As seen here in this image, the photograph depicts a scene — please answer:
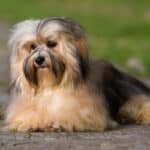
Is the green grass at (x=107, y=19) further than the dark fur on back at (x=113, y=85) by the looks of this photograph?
Yes

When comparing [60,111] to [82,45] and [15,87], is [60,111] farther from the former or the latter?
[82,45]

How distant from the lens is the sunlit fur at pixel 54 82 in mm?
12312

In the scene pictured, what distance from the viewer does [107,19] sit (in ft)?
109

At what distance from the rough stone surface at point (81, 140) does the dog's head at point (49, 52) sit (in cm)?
59

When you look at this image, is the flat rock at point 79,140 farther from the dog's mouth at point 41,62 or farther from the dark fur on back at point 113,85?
the dog's mouth at point 41,62

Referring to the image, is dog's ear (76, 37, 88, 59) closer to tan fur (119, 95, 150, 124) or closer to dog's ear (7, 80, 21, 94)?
dog's ear (7, 80, 21, 94)

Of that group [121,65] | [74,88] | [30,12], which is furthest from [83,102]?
[30,12]

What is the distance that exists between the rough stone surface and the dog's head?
1.92ft

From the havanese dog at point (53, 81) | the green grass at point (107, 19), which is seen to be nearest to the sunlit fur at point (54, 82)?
the havanese dog at point (53, 81)

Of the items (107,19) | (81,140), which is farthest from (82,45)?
(107,19)

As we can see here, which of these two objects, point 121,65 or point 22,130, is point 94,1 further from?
point 22,130

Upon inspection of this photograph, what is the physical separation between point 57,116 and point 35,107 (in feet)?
0.90

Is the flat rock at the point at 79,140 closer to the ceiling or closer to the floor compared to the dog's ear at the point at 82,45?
closer to the floor

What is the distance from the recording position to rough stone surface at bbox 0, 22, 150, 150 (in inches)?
460
